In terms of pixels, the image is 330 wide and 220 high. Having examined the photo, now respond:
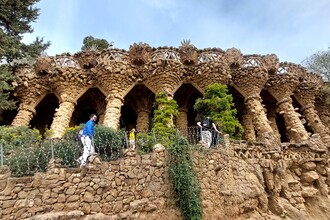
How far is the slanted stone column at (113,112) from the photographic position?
12164mm

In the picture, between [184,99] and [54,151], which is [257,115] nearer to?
[184,99]

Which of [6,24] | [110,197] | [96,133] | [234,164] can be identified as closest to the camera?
[110,197]

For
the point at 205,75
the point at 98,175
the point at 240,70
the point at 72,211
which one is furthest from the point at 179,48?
the point at 72,211

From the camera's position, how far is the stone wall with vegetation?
592 cm

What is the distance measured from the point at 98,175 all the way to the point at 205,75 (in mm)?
8026

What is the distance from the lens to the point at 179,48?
1334 centimetres

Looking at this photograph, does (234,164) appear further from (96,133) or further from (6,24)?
(6,24)

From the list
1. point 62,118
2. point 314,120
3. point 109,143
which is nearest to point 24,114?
point 62,118

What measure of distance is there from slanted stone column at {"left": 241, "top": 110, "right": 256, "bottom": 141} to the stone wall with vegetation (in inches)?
201

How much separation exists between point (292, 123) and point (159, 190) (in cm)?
989

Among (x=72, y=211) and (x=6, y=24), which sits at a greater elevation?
(x=6, y=24)

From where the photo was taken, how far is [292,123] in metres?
14.4

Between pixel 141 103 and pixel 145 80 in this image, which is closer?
pixel 145 80

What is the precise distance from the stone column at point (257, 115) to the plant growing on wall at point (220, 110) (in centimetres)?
237
